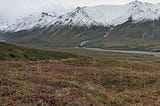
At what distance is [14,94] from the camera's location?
74.9ft

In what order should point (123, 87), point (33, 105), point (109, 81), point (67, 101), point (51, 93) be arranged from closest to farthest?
point (33, 105)
point (67, 101)
point (51, 93)
point (123, 87)
point (109, 81)

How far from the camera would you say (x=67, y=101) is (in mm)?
21750

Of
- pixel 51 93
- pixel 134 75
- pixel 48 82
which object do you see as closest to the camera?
pixel 51 93

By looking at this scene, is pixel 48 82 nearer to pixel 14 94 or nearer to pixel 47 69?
pixel 14 94

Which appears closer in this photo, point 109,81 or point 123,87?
point 123,87

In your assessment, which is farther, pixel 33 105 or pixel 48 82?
pixel 48 82

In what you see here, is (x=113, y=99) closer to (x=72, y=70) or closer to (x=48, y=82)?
(x=48, y=82)

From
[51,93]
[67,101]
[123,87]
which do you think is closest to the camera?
[67,101]

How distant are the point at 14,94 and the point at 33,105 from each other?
128 inches

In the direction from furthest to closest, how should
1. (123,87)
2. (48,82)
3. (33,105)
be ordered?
(123,87)
(48,82)
(33,105)

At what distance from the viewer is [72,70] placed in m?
37.9

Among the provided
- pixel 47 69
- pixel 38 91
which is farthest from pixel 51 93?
pixel 47 69

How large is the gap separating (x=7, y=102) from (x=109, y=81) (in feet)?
48.9

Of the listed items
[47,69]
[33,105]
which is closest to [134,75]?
[47,69]
